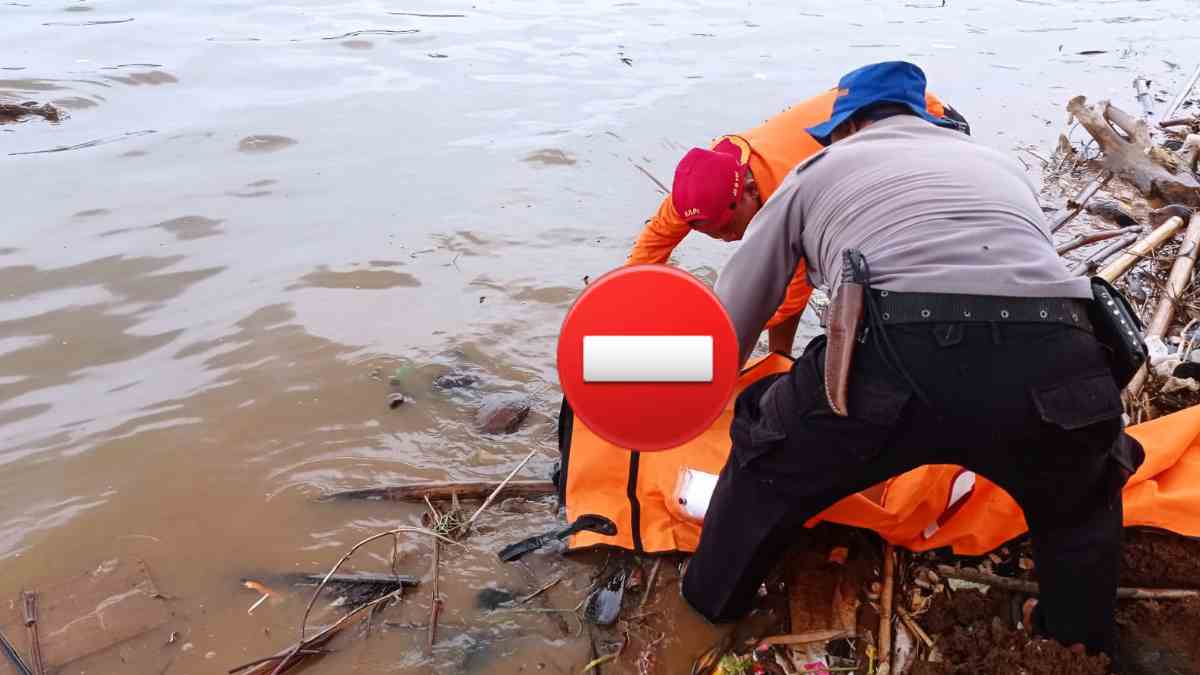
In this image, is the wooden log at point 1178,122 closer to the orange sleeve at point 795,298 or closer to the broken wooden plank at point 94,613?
the orange sleeve at point 795,298

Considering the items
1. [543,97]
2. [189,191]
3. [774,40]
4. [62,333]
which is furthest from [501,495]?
[774,40]

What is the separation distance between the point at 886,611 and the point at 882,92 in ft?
5.19

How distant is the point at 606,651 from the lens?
8.83 ft

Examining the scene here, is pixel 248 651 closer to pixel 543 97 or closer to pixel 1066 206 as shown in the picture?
pixel 1066 206

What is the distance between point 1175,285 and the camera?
403 centimetres

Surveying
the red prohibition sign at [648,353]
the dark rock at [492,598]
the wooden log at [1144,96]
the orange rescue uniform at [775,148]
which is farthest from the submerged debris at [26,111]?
the wooden log at [1144,96]

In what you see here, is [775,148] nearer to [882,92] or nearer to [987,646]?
[882,92]

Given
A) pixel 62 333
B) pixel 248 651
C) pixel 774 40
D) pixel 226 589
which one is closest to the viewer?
pixel 248 651

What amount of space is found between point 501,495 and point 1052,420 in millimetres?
2067

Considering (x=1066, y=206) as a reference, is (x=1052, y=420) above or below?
above

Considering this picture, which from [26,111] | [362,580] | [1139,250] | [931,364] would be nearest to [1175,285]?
[1139,250]

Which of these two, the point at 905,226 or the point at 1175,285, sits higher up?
the point at 905,226

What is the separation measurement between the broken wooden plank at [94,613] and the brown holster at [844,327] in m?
2.21

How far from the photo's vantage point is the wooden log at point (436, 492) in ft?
10.9
